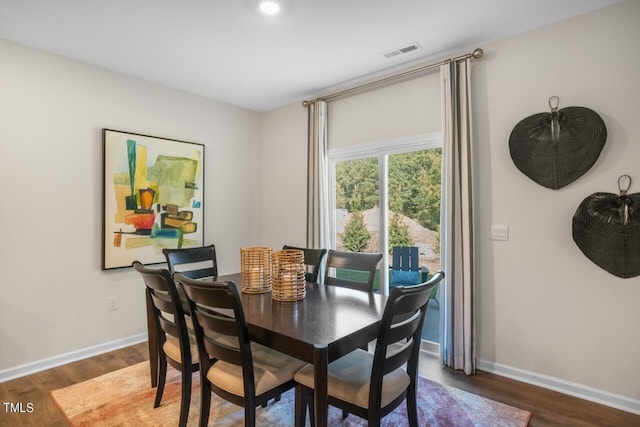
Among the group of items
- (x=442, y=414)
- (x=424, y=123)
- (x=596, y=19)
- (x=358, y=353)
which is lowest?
(x=442, y=414)

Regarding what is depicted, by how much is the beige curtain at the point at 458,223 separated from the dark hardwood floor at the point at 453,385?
0.17 metres

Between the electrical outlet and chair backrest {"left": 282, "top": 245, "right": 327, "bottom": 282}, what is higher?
chair backrest {"left": 282, "top": 245, "right": 327, "bottom": 282}

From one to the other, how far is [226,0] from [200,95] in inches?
74.5

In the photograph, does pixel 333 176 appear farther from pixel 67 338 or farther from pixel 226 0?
pixel 67 338

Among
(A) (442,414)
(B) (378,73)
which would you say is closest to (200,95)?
(B) (378,73)

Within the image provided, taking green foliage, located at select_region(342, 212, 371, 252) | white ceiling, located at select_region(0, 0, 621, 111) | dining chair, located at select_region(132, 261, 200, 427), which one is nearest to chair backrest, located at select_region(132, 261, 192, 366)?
dining chair, located at select_region(132, 261, 200, 427)

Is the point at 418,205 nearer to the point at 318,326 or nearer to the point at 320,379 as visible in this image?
the point at 318,326

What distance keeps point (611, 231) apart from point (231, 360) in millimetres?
2392

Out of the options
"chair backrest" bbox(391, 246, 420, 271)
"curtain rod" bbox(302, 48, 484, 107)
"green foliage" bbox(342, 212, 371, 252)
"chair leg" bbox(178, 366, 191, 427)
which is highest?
"curtain rod" bbox(302, 48, 484, 107)

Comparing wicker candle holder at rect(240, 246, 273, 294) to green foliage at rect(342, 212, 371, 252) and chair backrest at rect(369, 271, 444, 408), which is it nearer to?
chair backrest at rect(369, 271, 444, 408)

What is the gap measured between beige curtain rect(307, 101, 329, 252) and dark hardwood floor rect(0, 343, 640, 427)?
1.58 metres

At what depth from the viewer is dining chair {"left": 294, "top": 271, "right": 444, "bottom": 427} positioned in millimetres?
1427

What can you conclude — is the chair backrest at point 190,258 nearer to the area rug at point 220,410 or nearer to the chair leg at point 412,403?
the area rug at point 220,410

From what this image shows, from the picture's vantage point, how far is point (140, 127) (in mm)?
3322
